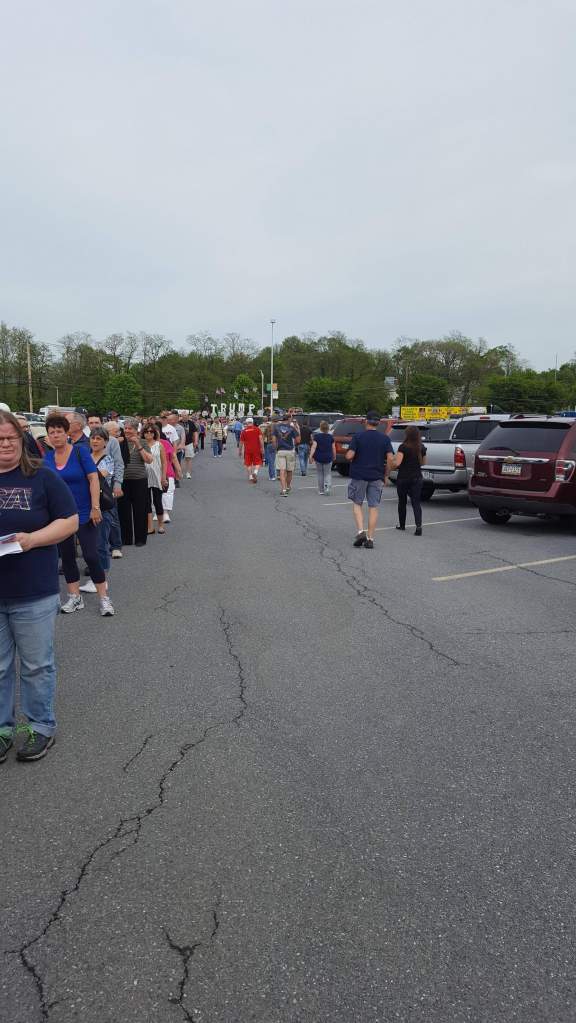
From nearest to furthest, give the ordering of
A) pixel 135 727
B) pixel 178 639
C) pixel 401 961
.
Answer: pixel 401 961, pixel 135 727, pixel 178 639

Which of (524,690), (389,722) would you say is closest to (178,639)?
(389,722)

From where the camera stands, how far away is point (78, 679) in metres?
4.88

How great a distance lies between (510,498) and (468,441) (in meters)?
4.72

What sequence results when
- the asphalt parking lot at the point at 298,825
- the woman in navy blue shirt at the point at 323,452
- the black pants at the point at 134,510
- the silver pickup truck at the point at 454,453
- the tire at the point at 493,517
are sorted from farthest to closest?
the woman in navy blue shirt at the point at 323,452, the silver pickup truck at the point at 454,453, the tire at the point at 493,517, the black pants at the point at 134,510, the asphalt parking lot at the point at 298,825

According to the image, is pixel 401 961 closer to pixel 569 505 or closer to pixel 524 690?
pixel 524 690

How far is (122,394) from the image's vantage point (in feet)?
278

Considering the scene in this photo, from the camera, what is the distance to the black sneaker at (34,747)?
12.2 ft

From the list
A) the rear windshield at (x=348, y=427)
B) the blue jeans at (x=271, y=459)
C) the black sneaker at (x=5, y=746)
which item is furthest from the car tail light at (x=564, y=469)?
the blue jeans at (x=271, y=459)

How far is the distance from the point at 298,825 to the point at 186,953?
33.3 inches

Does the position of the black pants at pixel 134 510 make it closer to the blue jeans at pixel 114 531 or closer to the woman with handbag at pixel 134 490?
the woman with handbag at pixel 134 490

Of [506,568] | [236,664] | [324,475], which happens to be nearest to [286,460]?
[324,475]

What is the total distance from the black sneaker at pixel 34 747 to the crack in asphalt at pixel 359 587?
9.42ft

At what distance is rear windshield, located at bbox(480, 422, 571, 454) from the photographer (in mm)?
11047

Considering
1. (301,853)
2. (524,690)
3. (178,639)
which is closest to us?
(301,853)
